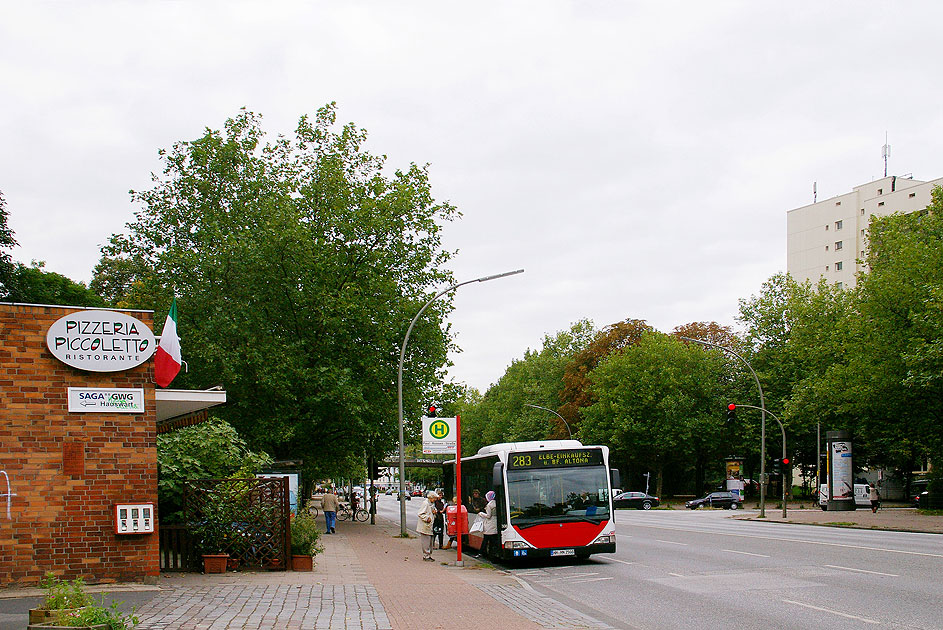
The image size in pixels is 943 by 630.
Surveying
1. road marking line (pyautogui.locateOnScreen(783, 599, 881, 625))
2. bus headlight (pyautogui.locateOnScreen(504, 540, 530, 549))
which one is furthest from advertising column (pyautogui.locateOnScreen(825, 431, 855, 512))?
road marking line (pyautogui.locateOnScreen(783, 599, 881, 625))

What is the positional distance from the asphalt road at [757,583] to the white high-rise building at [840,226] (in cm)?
6626

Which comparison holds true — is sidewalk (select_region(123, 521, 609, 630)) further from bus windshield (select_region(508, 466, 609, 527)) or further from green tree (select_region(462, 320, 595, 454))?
green tree (select_region(462, 320, 595, 454))

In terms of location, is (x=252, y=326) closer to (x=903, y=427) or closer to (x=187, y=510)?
(x=187, y=510)

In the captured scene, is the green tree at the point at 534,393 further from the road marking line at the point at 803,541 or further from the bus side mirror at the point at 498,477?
the bus side mirror at the point at 498,477

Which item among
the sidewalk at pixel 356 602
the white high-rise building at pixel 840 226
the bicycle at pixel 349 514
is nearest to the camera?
the sidewalk at pixel 356 602

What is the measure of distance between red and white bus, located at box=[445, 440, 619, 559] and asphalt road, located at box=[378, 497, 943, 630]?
50 centimetres

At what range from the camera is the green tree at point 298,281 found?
3325cm

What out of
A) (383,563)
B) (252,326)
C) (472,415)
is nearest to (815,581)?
(383,563)

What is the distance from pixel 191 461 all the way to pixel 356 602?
5.56 m

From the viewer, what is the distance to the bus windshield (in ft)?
62.5

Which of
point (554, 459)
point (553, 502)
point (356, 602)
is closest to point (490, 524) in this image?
point (553, 502)

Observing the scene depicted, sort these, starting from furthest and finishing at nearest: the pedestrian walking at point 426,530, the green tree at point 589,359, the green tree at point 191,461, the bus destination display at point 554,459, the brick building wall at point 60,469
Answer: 1. the green tree at point 589,359
2. the pedestrian walking at point 426,530
3. the bus destination display at point 554,459
4. the green tree at point 191,461
5. the brick building wall at point 60,469

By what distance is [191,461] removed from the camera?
1625 cm

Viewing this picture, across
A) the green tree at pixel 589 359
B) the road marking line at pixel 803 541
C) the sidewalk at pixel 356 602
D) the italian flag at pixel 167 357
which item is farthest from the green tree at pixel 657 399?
the italian flag at pixel 167 357
